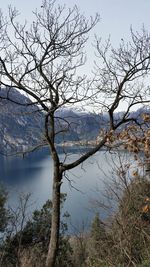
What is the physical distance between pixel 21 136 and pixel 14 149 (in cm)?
14986

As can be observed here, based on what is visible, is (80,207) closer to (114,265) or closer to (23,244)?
(23,244)

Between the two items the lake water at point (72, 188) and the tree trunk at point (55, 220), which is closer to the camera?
the tree trunk at point (55, 220)

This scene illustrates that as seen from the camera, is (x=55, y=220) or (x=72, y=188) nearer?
(x=55, y=220)

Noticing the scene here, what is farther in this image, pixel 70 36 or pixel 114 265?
pixel 70 36

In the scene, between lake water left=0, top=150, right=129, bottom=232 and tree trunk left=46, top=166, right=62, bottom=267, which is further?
lake water left=0, top=150, right=129, bottom=232

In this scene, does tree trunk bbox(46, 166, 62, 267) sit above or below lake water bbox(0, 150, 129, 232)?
above

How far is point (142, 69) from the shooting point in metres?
6.97

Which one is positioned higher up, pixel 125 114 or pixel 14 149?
pixel 125 114

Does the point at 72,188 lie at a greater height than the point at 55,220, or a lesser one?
lesser

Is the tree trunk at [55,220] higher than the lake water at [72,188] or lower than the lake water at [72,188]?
higher

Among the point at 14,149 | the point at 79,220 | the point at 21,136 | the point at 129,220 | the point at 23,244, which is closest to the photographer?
the point at 14,149

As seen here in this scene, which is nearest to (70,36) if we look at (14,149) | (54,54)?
(54,54)

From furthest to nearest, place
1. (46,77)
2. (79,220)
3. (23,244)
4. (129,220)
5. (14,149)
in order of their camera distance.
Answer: (79,220), (23,244), (129,220), (14,149), (46,77)

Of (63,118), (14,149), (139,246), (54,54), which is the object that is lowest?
(139,246)
